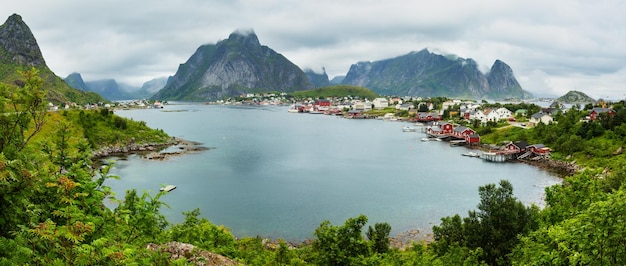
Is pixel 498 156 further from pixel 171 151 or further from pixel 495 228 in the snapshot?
pixel 171 151

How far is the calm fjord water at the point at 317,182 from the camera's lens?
37.9 m

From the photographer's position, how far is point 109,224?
23.9 feet

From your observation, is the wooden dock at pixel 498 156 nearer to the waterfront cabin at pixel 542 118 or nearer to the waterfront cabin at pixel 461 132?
the waterfront cabin at pixel 461 132

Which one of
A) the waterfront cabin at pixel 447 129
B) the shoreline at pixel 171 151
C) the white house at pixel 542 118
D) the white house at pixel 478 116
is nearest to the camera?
the shoreline at pixel 171 151

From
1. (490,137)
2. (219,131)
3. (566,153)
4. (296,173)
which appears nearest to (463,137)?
(490,137)

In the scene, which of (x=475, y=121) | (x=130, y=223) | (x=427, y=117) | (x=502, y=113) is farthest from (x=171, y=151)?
(x=502, y=113)

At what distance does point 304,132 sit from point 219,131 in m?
25.6

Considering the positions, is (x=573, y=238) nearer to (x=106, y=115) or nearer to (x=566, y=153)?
(x=566, y=153)

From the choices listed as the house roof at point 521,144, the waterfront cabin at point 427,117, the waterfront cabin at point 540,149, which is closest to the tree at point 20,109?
the waterfront cabin at point 540,149

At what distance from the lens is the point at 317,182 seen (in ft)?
172

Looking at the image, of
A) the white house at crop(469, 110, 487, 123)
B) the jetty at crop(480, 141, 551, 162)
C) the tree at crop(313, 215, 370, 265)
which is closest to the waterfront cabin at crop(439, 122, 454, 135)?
the white house at crop(469, 110, 487, 123)

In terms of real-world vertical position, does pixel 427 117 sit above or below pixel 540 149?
above

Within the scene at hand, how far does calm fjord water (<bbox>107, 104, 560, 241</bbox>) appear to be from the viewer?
37.9 metres

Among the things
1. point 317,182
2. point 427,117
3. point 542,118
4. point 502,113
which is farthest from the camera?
point 427,117
